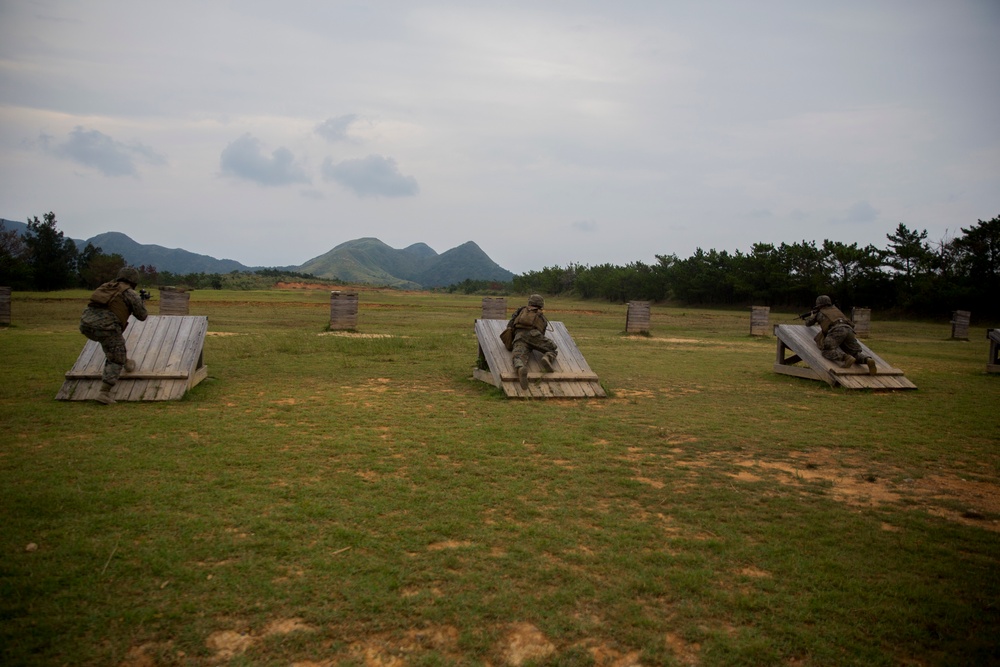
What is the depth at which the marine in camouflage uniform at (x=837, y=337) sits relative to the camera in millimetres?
12250

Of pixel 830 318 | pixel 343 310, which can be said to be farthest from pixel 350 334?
pixel 830 318

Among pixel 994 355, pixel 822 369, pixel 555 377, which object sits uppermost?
pixel 994 355

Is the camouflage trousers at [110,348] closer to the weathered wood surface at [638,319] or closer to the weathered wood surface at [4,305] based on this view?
the weathered wood surface at [4,305]

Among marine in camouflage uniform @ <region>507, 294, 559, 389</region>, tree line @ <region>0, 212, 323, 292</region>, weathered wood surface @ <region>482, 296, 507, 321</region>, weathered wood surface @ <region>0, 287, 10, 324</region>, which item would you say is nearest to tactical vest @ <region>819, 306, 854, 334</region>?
marine in camouflage uniform @ <region>507, 294, 559, 389</region>

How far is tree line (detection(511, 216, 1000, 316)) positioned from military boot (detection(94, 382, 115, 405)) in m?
42.5

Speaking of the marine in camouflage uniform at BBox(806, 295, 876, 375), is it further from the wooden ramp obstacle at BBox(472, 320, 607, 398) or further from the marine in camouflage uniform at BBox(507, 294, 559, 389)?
the marine in camouflage uniform at BBox(507, 294, 559, 389)

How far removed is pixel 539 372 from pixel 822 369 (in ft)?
19.5

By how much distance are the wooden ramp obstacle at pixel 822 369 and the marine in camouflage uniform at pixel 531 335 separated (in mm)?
5592

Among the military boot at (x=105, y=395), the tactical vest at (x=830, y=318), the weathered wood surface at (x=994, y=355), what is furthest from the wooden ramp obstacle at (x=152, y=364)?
the weathered wood surface at (x=994, y=355)

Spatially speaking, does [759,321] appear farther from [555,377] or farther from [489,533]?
[489,533]

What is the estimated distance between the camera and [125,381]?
9.08 metres

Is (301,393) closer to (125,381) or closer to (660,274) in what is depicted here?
(125,381)

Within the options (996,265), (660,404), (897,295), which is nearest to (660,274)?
(897,295)

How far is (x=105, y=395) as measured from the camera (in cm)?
859
